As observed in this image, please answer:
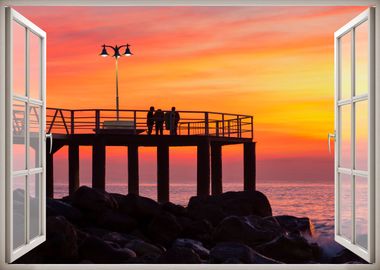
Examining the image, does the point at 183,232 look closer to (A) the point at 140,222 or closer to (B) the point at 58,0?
(A) the point at 140,222

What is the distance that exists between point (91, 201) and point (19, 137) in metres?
8.02

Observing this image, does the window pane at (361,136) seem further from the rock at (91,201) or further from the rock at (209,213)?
the rock at (209,213)

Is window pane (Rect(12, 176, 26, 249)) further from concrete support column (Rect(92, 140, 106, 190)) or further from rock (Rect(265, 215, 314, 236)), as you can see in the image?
concrete support column (Rect(92, 140, 106, 190))

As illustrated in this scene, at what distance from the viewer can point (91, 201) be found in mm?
12953

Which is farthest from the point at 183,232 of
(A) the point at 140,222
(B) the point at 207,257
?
(B) the point at 207,257

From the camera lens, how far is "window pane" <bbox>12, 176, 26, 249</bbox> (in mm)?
4828

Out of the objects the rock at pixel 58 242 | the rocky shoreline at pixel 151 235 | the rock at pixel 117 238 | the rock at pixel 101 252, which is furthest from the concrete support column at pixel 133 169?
the rock at pixel 58 242

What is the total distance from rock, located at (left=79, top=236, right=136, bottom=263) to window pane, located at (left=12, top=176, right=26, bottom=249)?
462 cm

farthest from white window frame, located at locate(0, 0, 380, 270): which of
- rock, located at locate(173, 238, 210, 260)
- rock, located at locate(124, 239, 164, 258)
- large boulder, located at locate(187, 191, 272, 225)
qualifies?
large boulder, located at locate(187, 191, 272, 225)

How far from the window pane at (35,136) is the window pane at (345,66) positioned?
2.31m

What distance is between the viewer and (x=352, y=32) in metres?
5.17

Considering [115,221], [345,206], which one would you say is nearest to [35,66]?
[345,206]

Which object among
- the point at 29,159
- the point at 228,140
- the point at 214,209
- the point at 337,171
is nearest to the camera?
the point at 29,159

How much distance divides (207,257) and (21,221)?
596cm
